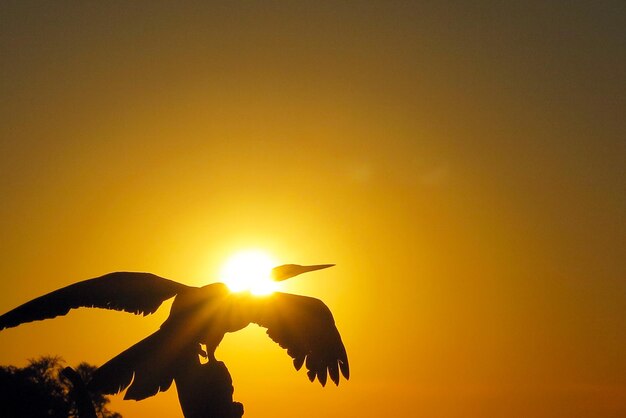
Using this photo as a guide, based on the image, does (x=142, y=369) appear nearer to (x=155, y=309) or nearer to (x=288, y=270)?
(x=155, y=309)

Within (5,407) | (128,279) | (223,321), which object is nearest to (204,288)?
(223,321)

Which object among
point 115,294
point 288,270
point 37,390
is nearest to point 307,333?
point 288,270

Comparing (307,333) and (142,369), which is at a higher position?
(307,333)

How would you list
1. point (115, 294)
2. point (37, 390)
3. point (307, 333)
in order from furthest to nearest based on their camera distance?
point (37, 390) < point (307, 333) < point (115, 294)

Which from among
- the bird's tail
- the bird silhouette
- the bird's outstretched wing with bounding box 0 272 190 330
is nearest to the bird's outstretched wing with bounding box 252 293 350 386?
the bird silhouette

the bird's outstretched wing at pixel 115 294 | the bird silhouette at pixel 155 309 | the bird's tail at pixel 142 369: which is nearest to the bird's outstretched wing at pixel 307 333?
the bird silhouette at pixel 155 309

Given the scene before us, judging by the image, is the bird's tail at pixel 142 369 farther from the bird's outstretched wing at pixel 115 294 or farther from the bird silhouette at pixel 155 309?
the bird's outstretched wing at pixel 115 294

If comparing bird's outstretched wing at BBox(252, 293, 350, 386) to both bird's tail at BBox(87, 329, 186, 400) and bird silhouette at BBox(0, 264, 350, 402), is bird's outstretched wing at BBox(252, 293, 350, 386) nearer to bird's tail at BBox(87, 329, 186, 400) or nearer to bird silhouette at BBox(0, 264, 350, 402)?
bird silhouette at BBox(0, 264, 350, 402)
